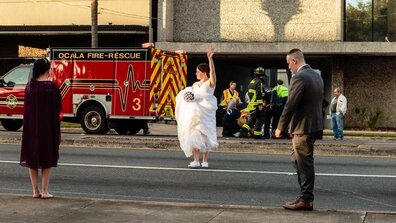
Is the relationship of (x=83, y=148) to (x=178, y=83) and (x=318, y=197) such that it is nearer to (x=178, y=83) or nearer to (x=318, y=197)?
(x=178, y=83)

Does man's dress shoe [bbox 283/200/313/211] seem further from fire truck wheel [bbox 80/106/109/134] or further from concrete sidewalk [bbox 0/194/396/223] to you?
fire truck wheel [bbox 80/106/109/134]

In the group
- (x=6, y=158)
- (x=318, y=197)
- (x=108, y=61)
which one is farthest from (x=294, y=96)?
(x=108, y=61)

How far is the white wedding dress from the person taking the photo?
11188mm

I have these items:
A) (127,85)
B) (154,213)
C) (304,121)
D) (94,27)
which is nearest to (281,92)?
(127,85)

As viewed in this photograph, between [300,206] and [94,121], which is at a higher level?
[94,121]

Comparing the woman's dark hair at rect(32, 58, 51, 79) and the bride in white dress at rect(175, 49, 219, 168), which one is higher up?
the woman's dark hair at rect(32, 58, 51, 79)

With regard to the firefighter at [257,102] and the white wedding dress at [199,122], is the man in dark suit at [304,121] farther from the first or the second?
the firefighter at [257,102]

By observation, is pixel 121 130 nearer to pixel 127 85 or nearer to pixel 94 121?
pixel 94 121

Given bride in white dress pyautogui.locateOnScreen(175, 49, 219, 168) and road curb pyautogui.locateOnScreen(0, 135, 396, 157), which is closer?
bride in white dress pyautogui.locateOnScreen(175, 49, 219, 168)

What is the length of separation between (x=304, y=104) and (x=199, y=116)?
13.3ft

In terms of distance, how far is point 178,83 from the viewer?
65.7ft

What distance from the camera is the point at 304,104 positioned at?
7.36 m

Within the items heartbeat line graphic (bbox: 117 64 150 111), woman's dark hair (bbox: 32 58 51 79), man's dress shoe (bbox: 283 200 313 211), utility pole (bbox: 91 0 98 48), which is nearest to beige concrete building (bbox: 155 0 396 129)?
utility pole (bbox: 91 0 98 48)

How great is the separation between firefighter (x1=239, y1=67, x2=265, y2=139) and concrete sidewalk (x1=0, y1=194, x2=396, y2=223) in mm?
10094
